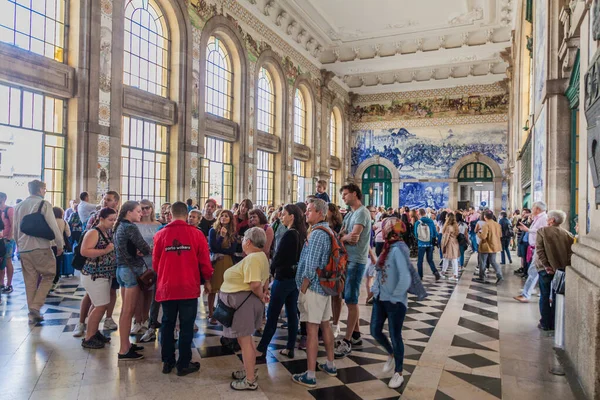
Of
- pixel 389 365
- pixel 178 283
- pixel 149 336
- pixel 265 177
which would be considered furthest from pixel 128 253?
pixel 265 177

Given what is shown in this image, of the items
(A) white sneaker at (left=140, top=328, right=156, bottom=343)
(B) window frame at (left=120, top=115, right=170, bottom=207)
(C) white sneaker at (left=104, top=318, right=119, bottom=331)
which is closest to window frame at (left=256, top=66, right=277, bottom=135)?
(B) window frame at (left=120, top=115, right=170, bottom=207)

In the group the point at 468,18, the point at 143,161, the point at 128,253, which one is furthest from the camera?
the point at 468,18

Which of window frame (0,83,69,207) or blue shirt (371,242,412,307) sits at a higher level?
window frame (0,83,69,207)

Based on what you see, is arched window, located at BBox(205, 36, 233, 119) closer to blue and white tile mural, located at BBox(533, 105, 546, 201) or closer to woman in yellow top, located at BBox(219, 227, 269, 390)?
blue and white tile mural, located at BBox(533, 105, 546, 201)

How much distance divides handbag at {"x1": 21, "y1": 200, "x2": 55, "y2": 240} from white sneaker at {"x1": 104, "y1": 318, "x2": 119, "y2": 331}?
4.77ft

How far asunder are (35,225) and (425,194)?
991 inches

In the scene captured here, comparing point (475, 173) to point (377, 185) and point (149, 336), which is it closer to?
point (377, 185)

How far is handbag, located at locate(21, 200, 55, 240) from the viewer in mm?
5938

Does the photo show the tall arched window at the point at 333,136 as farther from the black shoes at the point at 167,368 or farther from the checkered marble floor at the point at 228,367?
the black shoes at the point at 167,368

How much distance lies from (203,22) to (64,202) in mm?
7616

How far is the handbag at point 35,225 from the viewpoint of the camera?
5938 millimetres

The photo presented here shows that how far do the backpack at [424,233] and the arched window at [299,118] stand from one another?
1378 cm

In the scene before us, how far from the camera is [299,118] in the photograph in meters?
23.7

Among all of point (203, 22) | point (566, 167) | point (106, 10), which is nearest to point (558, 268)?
point (566, 167)
